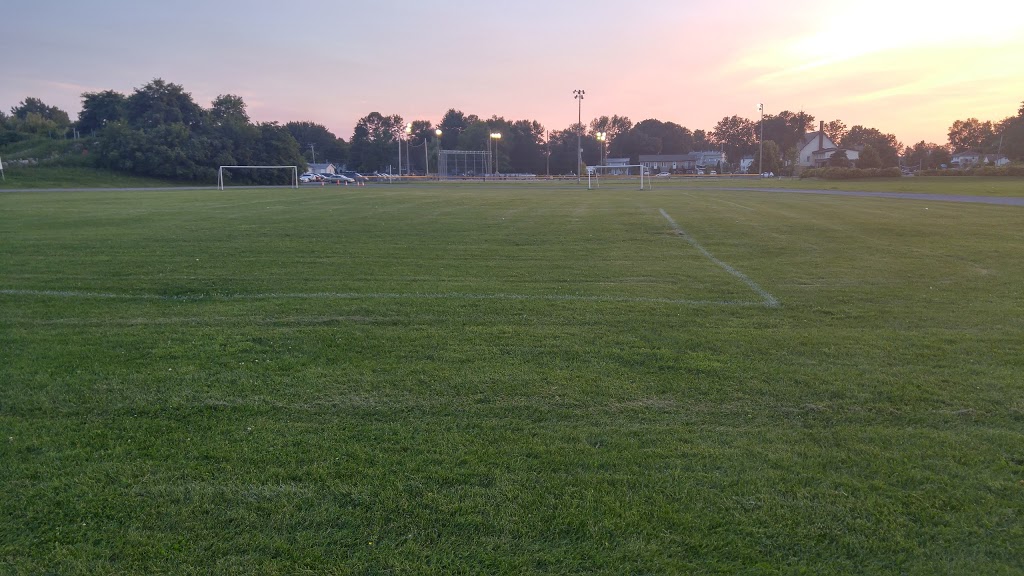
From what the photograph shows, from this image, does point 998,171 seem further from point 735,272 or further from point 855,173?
point 735,272

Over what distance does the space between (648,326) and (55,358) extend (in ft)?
17.2

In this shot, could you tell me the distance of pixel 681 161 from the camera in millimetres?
129125

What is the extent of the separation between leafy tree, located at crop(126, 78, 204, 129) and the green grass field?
74366 millimetres

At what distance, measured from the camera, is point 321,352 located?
5371mm

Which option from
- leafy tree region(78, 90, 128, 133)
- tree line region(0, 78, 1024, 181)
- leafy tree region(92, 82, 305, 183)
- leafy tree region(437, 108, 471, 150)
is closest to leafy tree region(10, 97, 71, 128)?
tree line region(0, 78, 1024, 181)

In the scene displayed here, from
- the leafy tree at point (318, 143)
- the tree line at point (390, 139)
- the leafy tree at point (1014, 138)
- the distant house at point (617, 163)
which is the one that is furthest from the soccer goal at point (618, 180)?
the leafy tree at point (318, 143)

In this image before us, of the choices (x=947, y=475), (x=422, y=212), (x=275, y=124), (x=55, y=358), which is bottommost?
(x=947, y=475)

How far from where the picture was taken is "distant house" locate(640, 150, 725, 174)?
126500 mm

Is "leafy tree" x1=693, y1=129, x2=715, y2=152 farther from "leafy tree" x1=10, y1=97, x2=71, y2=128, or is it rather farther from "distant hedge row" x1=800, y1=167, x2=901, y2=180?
"leafy tree" x1=10, y1=97, x2=71, y2=128

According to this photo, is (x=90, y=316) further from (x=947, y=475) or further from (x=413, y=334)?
(x=947, y=475)

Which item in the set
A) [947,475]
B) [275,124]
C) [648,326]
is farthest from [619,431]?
[275,124]

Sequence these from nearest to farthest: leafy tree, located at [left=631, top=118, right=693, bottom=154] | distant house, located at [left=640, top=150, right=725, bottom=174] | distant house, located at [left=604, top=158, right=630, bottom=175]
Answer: distant house, located at [left=604, top=158, right=630, bottom=175], distant house, located at [left=640, top=150, right=725, bottom=174], leafy tree, located at [left=631, top=118, right=693, bottom=154]

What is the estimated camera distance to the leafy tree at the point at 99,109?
8175 cm

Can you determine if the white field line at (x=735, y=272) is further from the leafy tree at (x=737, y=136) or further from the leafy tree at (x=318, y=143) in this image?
the leafy tree at (x=737, y=136)
